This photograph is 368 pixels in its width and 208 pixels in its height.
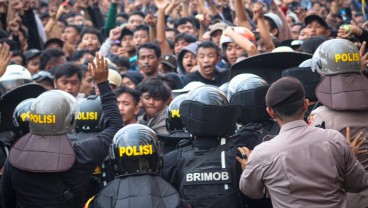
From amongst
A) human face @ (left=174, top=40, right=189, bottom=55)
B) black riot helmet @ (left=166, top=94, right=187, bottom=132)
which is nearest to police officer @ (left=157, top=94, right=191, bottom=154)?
black riot helmet @ (left=166, top=94, right=187, bottom=132)

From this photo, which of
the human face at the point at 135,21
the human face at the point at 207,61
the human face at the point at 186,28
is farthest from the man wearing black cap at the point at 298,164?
the human face at the point at 135,21

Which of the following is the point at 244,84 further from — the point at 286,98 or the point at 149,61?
the point at 149,61

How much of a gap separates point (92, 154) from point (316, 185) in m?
1.84

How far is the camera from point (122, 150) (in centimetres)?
503

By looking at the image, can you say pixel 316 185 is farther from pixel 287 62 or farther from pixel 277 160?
pixel 287 62

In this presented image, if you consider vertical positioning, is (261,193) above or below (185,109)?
below

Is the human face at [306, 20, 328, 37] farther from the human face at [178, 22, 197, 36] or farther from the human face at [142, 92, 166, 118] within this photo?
the human face at [142, 92, 166, 118]

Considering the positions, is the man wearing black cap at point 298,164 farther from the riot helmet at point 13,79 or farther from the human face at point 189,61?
the human face at point 189,61

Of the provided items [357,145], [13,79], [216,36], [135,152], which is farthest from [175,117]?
[216,36]

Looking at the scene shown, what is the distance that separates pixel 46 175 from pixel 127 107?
2.68 metres

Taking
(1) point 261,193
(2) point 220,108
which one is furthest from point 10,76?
(1) point 261,193

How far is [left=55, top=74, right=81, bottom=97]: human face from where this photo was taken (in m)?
8.92

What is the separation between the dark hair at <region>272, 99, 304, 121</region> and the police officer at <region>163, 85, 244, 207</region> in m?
0.66

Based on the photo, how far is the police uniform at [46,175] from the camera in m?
5.31
